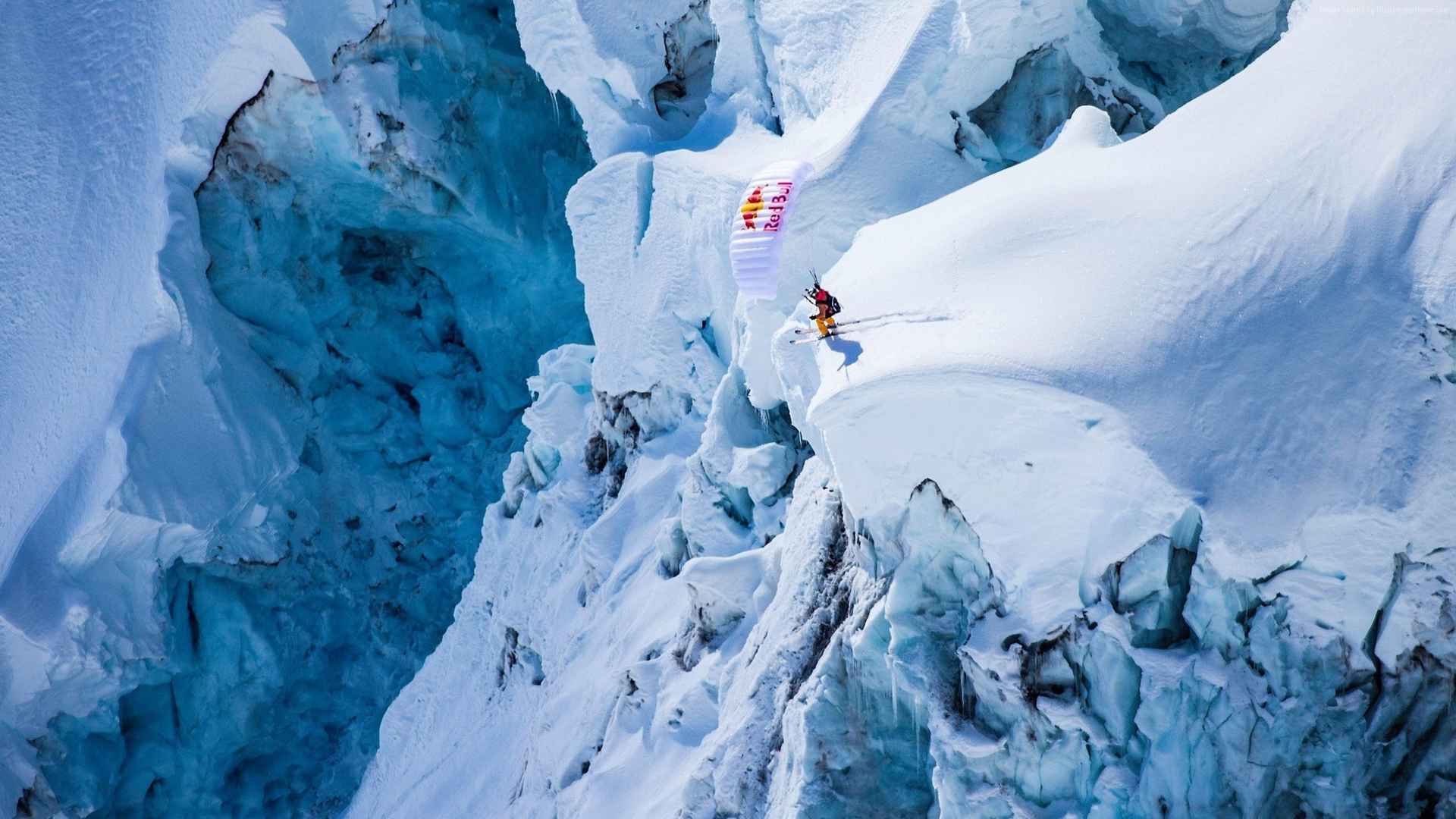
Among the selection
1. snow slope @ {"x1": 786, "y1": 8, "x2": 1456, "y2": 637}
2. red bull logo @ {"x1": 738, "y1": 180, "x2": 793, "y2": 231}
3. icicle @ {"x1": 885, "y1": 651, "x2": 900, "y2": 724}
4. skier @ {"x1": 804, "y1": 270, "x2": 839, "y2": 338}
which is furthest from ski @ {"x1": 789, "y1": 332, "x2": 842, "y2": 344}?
icicle @ {"x1": 885, "y1": 651, "x2": 900, "y2": 724}

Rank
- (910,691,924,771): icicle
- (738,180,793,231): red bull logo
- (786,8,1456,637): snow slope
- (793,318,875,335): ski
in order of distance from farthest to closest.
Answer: (738,180,793,231): red bull logo
(793,318,875,335): ski
(910,691,924,771): icicle
(786,8,1456,637): snow slope

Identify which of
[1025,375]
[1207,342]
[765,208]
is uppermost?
[1207,342]

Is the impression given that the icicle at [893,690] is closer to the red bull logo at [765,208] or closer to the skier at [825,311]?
the skier at [825,311]

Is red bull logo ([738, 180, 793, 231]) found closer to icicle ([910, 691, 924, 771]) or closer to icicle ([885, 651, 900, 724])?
icicle ([885, 651, 900, 724])

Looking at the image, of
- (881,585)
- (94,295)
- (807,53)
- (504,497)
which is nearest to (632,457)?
(504,497)

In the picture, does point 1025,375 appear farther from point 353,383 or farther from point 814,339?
point 353,383

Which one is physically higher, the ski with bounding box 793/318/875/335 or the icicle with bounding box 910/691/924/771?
the ski with bounding box 793/318/875/335

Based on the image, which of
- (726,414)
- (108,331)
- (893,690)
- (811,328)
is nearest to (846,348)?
(811,328)
